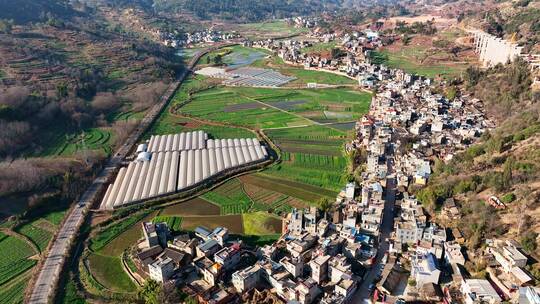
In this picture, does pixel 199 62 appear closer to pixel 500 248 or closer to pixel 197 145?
pixel 197 145

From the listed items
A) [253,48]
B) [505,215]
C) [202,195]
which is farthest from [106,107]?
[253,48]

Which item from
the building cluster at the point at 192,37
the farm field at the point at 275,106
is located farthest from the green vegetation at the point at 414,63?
the building cluster at the point at 192,37

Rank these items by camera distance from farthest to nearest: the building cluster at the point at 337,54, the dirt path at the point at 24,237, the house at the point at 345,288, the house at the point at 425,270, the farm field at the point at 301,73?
the building cluster at the point at 337,54 < the farm field at the point at 301,73 < the dirt path at the point at 24,237 < the house at the point at 425,270 < the house at the point at 345,288

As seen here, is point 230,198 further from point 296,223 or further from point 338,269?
point 338,269

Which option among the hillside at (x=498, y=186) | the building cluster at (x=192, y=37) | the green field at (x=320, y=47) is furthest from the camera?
the building cluster at (x=192, y=37)

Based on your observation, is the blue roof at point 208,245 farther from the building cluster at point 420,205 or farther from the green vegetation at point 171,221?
the building cluster at point 420,205

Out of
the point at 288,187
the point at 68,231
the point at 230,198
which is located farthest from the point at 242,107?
the point at 68,231
